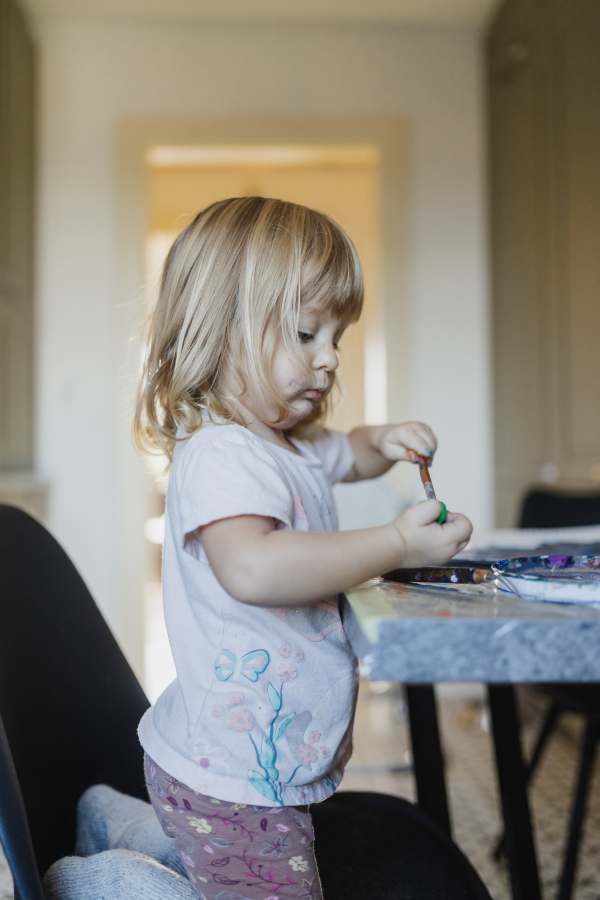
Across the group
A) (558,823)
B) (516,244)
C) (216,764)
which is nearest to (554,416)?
(516,244)

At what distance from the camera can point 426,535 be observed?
0.53 metres

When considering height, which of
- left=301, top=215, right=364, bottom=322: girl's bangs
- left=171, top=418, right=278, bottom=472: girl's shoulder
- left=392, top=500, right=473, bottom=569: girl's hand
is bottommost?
left=392, top=500, right=473, bottom=569: girl's hand

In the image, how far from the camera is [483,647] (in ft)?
1.20

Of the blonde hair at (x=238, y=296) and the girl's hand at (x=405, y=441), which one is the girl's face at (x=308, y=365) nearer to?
the blonde hair at (x=238, y=296)

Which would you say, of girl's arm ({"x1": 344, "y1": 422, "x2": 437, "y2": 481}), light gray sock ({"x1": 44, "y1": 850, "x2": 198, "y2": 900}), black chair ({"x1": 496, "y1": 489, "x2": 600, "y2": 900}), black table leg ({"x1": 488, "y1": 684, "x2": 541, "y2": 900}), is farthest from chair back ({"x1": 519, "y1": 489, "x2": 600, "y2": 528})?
light gray sock ({"x1": 44, "y1": 850, "x2": 198, "y2": 900})

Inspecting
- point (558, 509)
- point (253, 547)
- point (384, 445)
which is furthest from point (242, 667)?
point (558, 509)

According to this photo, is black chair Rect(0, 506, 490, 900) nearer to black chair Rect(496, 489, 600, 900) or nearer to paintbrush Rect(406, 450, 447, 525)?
paintbrush Rect(406, 450, 447, 525)

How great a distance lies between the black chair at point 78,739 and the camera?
1.87ft

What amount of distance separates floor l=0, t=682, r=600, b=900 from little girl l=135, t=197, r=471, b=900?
973mm

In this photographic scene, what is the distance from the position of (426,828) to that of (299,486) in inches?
15.4

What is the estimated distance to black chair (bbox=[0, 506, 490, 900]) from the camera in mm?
569

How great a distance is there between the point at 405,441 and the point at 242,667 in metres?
0.35

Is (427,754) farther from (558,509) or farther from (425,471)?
(558,509)

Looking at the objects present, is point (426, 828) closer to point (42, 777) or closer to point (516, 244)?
point (42, 777)
